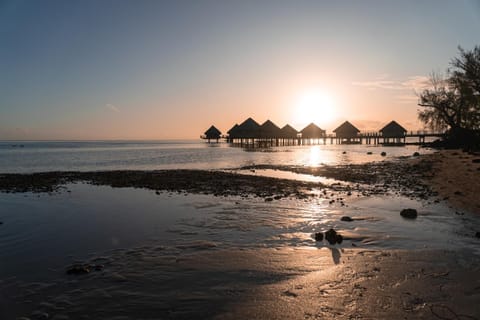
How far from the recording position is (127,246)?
7496mm

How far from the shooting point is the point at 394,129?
3157 inches

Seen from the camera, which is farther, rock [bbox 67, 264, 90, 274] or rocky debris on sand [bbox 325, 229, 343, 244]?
rocky debris on sand [bbox 325, 229, 343, 244]

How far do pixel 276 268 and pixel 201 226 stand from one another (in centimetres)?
375

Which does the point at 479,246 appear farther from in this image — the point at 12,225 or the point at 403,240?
the point at 12,225

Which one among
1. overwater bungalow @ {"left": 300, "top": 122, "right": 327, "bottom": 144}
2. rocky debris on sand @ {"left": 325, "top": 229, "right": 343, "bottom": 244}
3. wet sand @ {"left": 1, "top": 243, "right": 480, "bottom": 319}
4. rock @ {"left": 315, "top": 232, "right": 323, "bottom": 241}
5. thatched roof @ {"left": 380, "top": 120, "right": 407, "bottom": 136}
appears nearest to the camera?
wet sand @ {"left": 1, "top": 243, "right": 480, "bottom": 319}

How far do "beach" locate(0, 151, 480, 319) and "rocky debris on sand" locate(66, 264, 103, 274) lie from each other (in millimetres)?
21

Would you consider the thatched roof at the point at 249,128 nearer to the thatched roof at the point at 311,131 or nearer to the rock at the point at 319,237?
the thatched roof at the point at 311,131

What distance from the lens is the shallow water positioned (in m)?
7.15

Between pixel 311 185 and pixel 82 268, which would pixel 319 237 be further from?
pixel 311 185

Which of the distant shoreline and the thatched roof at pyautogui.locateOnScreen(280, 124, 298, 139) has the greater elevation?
the thatched roof at pyautogui.locateOnScreen(280, 124, 298, 139)

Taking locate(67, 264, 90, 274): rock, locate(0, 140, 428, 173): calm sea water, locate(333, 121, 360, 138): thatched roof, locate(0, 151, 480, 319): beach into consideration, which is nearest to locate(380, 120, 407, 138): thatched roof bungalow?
locate(333, 121, 360, 138): thatched roof

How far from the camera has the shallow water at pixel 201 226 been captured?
7152mm

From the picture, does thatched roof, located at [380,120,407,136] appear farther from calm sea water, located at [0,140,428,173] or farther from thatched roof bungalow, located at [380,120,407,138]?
calm sea water, located at [0,140,428,173]

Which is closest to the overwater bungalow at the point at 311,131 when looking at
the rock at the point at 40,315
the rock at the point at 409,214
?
the rock at the point at 409,214
